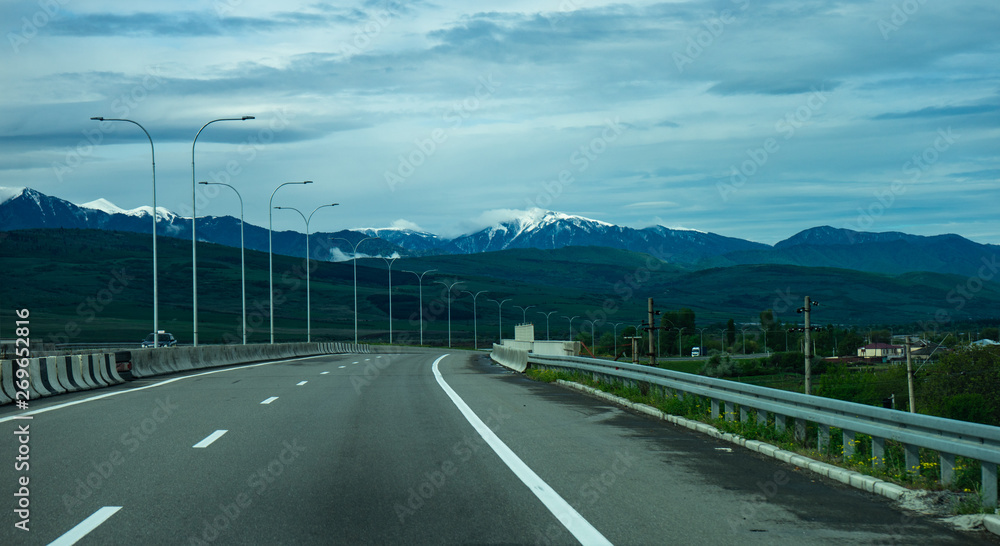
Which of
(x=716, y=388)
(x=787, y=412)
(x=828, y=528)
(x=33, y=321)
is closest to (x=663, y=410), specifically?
(x=716, y=388)

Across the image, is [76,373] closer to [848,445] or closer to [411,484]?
[411,484]

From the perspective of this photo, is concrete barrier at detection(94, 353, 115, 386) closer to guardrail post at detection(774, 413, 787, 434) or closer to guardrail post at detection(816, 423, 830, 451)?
guardrail post at detection(774, 413, 787, 434)

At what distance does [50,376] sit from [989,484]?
1908 centimetres

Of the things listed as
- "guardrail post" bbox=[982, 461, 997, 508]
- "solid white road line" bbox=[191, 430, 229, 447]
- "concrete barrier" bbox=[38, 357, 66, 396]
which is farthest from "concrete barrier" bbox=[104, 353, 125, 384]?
"guardrail post" bbox=[982, 461, 997, 508]

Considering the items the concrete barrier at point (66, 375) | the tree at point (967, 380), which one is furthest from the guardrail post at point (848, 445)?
the tree at point (967, 380)

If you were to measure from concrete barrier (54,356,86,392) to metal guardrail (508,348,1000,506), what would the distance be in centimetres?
1355

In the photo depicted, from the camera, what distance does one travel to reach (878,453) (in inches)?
391

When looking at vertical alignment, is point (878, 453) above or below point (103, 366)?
below

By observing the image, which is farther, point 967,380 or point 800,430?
point 967,380

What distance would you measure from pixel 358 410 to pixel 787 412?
8.01 metres

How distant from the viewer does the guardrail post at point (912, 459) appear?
30.4 feet

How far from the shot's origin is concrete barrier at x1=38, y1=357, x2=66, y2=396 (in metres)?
20.9

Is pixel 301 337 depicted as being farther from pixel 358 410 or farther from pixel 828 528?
pixel 828 528

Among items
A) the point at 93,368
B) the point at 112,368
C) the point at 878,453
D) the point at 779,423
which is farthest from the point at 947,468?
the point at 112,368
